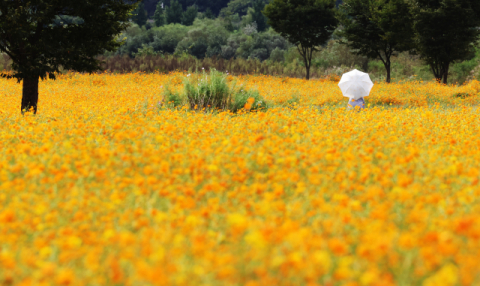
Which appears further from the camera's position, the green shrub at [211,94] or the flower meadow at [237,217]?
the green shrub at [211,94]

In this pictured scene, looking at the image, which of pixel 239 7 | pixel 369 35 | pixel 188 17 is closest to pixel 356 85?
pixel 369 35

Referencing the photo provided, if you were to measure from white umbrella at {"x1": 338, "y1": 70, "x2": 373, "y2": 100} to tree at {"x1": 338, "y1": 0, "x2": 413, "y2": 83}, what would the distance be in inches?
438

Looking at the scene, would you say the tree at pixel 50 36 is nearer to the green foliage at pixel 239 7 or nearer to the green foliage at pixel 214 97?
the green foliage at pixel 214 97

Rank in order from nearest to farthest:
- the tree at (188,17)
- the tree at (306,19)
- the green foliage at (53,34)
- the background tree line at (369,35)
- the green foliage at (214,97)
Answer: the green foliage at (53,34), the green foliage at (214,97), the background tree line at (369,35), the tree at (306,19), the tree at (188,17)

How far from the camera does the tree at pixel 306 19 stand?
25.0 m

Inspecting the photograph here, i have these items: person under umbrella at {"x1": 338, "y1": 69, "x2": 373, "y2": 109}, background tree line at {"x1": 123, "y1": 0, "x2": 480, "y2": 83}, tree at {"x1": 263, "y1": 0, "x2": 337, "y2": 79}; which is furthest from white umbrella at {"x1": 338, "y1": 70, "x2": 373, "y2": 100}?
tree at {"x1": 263, "y1": 0, "x2": 337, "y2": 79}

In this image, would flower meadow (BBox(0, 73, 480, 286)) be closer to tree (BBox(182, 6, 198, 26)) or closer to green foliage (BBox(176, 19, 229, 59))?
green foliage (BBox(176, 19, 229, 59))

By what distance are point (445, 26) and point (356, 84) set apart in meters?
10.7

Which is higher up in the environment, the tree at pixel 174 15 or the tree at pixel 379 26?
the tree at pixel 174 15

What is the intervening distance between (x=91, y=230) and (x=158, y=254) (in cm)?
108

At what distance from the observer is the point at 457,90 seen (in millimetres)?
15953

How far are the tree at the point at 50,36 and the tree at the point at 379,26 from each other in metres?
16.0

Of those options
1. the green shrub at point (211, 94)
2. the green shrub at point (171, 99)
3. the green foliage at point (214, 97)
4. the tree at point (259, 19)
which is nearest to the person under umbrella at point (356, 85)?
the green foliage at point (214, 97)

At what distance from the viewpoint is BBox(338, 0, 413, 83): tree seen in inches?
806
